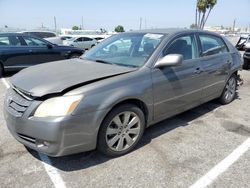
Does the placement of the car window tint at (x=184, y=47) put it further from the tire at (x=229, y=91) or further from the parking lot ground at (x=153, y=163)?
the tire at (x=229, y=91)

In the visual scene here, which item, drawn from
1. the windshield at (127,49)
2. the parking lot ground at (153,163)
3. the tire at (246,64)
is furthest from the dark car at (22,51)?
the tire at (246,64)

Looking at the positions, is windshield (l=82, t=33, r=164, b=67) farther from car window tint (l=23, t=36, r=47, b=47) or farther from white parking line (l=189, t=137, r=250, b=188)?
car window tint (l=23, t=36, r=47, b=47)

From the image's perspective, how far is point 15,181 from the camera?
8.79 ft

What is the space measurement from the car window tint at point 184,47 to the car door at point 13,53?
616cm

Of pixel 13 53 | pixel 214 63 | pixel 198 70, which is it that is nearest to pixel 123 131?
pixel 198 70

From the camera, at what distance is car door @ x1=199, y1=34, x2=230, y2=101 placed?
4.31 metres

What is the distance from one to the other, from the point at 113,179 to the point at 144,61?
1560 mm

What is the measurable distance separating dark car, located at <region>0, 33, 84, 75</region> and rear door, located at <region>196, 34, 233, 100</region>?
6.09m

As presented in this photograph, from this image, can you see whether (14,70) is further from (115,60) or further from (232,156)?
(232,156)

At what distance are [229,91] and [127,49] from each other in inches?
106

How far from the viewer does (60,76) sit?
3010mm

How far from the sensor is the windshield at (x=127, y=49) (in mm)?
3521

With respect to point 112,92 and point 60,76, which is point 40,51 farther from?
point 112,92

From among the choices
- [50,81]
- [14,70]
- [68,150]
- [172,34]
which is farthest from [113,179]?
[14,70]
